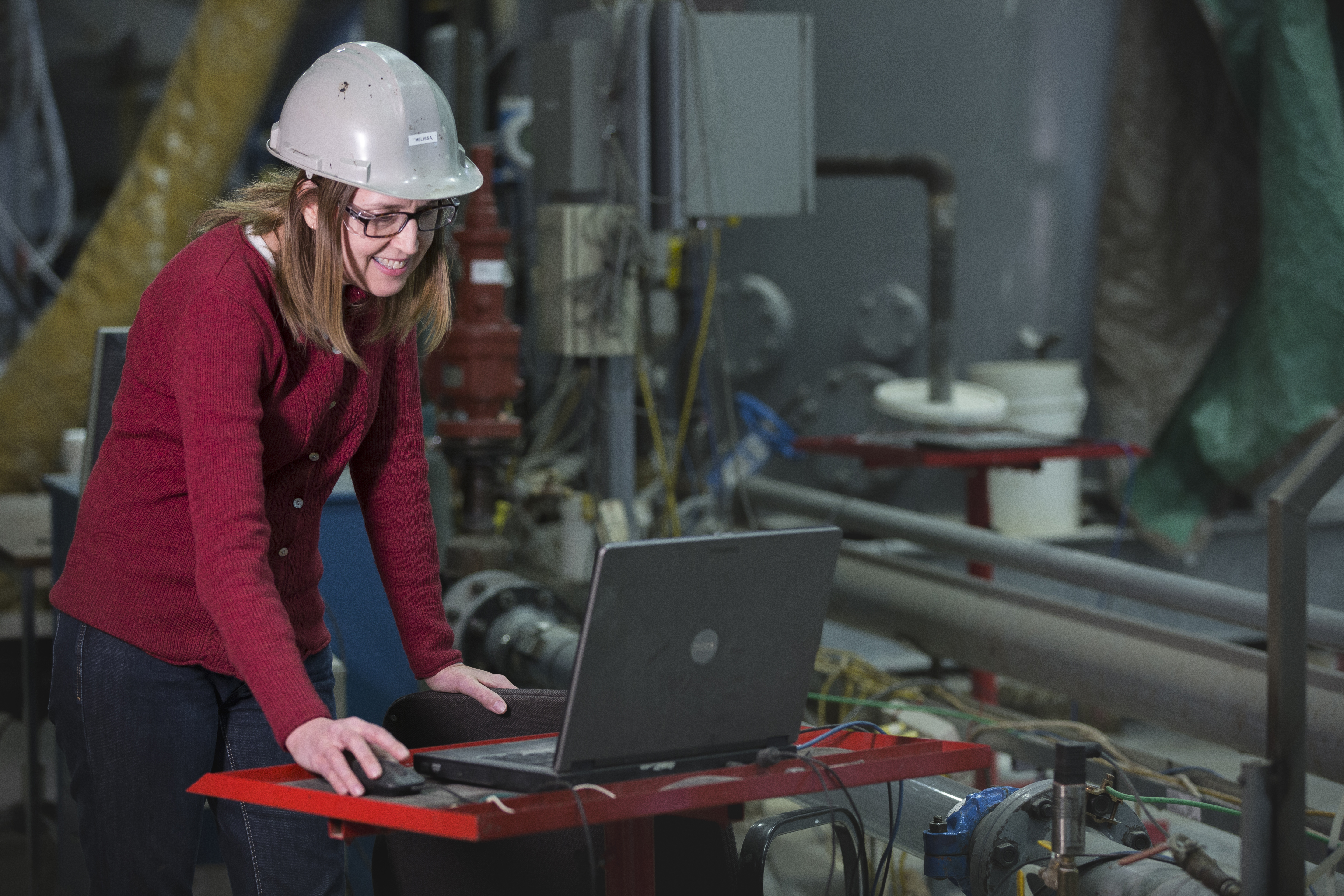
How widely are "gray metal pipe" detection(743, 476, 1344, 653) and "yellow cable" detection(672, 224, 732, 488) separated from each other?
9.9 inches

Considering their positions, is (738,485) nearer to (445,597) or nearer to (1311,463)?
(445,597)

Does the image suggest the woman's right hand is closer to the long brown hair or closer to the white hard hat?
the long brown hair

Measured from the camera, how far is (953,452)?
338 centimetres

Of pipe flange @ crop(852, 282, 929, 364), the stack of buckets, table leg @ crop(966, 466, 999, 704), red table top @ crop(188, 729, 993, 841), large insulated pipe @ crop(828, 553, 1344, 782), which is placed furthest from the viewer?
pipe flange @ crop(852, 282, 929, 364)

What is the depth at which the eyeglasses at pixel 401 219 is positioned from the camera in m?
1.37

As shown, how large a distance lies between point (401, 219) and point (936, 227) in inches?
111

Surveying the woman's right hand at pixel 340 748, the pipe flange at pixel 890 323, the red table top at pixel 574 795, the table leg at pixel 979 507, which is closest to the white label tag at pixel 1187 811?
the red table top at pixel 574 795

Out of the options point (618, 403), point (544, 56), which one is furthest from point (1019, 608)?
point (544, 56)

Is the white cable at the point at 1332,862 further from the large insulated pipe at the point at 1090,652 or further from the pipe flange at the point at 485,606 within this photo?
the pipe flange at the point at 485,606

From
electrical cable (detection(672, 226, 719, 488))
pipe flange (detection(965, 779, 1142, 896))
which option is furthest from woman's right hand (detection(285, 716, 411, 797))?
electrical cable (detection(672, 226, 719, 488))

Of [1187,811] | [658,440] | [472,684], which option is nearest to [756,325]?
[658,440]

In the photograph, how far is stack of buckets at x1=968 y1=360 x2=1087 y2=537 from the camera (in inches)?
167

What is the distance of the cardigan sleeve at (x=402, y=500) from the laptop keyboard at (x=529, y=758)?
0.34 m

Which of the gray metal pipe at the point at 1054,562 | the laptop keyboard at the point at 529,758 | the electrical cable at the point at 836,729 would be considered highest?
the laptop keyboard at the point at 529,758
